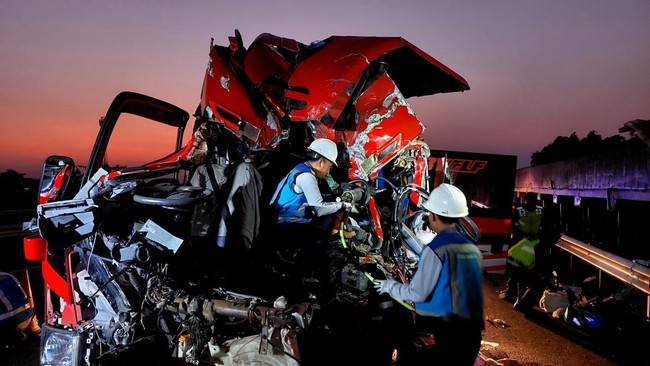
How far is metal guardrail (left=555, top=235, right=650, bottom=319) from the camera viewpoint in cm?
437

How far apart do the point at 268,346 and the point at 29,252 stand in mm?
2621

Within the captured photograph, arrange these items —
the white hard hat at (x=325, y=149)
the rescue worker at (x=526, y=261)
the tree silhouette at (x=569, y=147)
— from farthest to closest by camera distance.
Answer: the tree silhouette at (x=569, y=147) → the rescue worker at (x=526, y=261) → the white hard hat at (x=325, y=149)

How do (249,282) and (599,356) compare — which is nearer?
(249,282)

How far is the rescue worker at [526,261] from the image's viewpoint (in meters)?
6.16

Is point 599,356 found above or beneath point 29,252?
beneath

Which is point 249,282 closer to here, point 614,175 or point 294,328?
point 294,328

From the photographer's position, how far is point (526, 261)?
21.0 feet

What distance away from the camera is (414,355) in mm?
3438

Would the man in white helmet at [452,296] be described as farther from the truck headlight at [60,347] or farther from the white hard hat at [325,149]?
the truck headlight at [60,347]

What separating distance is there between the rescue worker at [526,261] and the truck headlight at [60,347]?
252 inches

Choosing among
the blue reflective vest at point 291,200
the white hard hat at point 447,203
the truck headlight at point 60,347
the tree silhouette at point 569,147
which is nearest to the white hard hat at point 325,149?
the blue reflective vest at point 291,200

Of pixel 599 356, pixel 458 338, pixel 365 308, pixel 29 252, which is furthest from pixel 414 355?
pixel 29 252

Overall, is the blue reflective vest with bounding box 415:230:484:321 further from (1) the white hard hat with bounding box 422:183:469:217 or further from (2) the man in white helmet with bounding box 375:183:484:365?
(1) the white hard hat with bounding box 422:183:469:217

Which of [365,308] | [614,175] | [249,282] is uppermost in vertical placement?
[614,175]
